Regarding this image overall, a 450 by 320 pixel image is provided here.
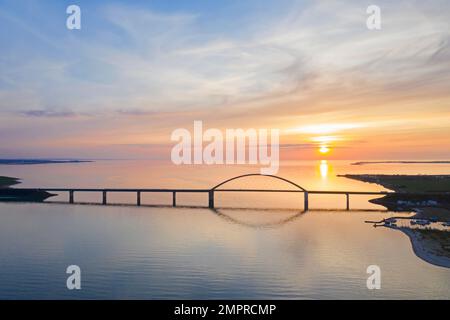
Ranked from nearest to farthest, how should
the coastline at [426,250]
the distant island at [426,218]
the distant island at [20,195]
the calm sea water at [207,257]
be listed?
the calm sea water at [207,257] → the coastline at [426,250] → the distant island at [426,218] → the distant island at [20,195]

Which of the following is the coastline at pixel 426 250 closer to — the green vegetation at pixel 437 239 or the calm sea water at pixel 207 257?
the green vegetation at pixel 437 239

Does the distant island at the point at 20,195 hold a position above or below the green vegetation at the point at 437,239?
above

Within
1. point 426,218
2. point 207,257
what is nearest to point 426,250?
point 207,257

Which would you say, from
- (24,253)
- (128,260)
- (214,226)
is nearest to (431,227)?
(214,226)

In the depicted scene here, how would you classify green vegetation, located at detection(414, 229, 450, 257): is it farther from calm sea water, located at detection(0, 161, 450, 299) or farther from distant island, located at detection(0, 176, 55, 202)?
distant island, located at detection(0, 176, 55, 202)

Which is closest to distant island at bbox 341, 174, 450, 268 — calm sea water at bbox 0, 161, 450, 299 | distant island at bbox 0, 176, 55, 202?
calm sea water at bbox 0, 161, 450, 299

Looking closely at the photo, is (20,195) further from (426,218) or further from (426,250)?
(426,250)

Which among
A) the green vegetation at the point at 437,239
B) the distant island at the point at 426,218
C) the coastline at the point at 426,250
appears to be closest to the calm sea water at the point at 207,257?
the coastline at the point at 426,250

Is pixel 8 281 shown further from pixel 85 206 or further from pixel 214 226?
pixel 85 206

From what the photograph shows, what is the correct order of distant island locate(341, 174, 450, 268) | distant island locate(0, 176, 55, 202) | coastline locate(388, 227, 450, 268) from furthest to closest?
distant island locate(0, 176, 55, 202) < distant island locate(341, 174, 450, 268) < coastline locate(388, 227, 450, 268)

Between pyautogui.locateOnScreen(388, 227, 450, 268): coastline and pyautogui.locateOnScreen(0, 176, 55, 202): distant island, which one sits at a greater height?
pyautogui.locateOnScreen(0, 176, 55, 202): distant island

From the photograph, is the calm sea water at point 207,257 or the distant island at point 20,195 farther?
the distant island at point 20,195
